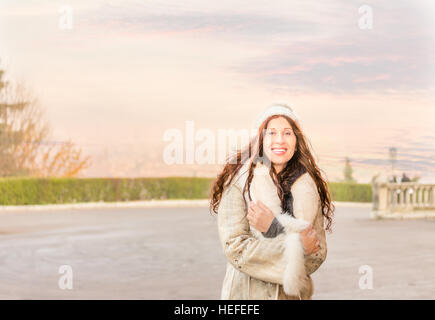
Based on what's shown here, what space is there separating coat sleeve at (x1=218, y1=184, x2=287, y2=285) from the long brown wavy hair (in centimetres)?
13

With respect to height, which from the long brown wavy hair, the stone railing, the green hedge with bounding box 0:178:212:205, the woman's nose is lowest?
the long brown wavy hair

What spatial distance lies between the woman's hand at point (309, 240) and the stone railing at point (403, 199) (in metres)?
14.4

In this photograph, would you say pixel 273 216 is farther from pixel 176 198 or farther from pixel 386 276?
pixel 176 198

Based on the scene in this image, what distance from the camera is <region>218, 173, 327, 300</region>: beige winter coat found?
238 centimetres

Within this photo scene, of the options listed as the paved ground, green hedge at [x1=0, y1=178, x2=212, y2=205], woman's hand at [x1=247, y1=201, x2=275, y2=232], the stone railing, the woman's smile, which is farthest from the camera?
green hedge at [x1=0, y1=178, x2=212, y2=205]

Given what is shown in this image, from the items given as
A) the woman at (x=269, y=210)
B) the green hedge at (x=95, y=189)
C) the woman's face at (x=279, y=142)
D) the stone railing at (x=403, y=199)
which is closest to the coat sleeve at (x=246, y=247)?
the woman at (x=269, y=210)

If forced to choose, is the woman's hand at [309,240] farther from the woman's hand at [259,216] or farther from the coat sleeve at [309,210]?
the woman's hand at [259,216]

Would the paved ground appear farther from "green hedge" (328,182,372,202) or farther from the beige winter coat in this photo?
→ "green hedge" (328,182,372,202)

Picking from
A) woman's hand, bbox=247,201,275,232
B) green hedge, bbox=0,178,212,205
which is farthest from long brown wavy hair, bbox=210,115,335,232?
green hedge, bbox=0,178,212,205

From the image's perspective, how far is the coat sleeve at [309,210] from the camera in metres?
2.41
